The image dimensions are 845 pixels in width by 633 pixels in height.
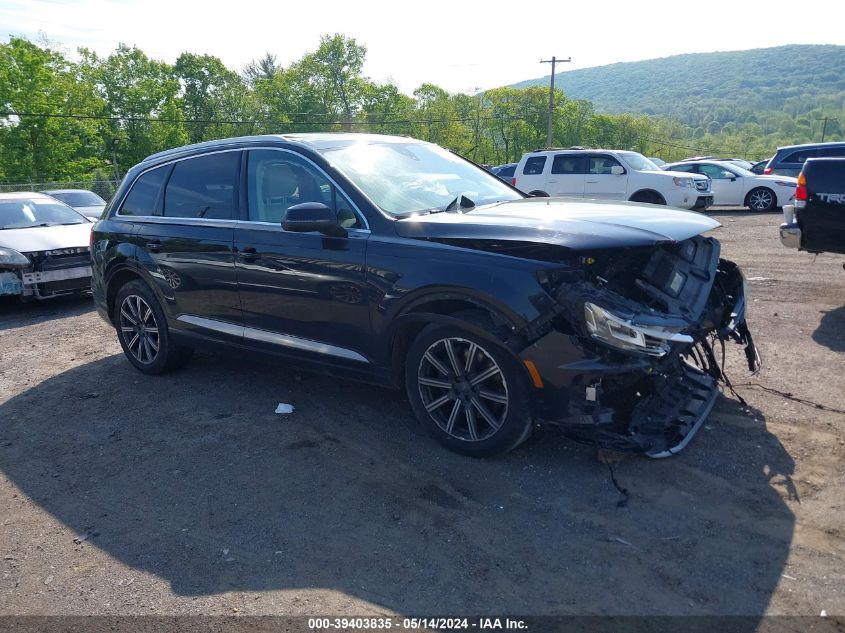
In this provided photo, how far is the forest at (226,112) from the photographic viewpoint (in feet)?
147

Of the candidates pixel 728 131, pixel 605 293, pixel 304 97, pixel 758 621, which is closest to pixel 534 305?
pixel 605 293

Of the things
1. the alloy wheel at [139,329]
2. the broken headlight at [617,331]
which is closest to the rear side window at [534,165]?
the alloy wheel at [139,329]

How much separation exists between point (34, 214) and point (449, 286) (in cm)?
890

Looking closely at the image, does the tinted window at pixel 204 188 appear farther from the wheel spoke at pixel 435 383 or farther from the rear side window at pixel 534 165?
the rear side window at pixel 534 165

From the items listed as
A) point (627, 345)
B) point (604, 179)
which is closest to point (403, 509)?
point (627, 345)

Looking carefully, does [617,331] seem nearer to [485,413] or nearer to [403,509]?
[485,413]

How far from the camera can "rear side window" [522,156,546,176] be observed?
1783 cm

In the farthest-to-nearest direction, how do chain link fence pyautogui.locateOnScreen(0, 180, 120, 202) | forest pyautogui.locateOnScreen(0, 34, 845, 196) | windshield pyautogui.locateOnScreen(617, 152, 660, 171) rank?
1. forest pyautogui.locateOnScreen(0, 34, 845, 196)
2. chain link fence pyautogui.locateOnScreen(0, 180, 120, 202)
3. windshield pyautogui.locateOnScreen(617, 152, 660, 171)

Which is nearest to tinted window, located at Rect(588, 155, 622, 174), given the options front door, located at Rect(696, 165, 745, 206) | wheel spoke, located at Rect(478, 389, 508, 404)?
front door, located at Rect(696, 165, 745, 206)

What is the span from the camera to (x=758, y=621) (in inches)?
99.7

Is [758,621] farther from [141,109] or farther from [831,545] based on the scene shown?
[141,109]

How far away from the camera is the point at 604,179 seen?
55.8 ft

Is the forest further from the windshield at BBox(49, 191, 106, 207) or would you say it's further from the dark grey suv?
the dark grey suv

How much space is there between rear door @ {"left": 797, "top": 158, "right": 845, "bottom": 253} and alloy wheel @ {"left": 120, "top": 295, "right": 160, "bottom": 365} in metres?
6.63
